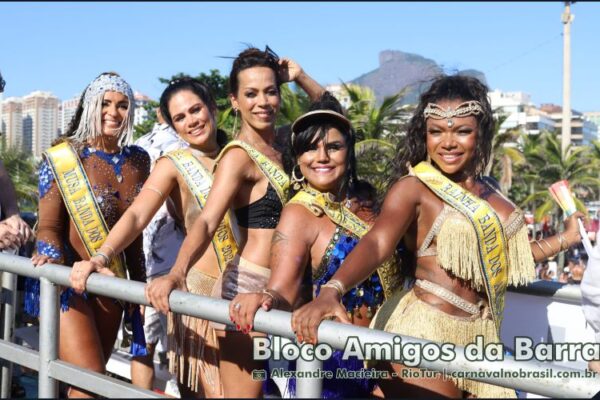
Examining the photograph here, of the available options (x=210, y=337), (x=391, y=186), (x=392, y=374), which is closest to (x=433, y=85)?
(x=391, y=186)

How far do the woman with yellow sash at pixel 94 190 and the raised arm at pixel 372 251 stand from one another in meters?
1.34

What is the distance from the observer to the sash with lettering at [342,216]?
2580 mm

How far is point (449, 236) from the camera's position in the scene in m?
2.40

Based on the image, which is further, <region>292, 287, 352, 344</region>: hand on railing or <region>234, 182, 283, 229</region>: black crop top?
<region>234, 182, 283, 229</region>: black crop top

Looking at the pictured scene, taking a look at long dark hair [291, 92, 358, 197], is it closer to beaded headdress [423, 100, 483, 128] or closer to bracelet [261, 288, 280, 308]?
beaded headdress [423, 100, 483, 128]

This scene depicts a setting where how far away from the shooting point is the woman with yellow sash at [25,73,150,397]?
316cm

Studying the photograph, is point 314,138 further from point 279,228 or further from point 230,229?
point 230,229

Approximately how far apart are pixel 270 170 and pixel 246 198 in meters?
0.15

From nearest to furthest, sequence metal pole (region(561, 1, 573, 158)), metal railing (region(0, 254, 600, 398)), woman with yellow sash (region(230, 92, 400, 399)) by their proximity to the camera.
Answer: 1. metal railing (region(0, 254, 600, 398))
2. woman with yellow sash (region(230, 92, 400, 399))
3. metal pole (region(561, 1, 573, 158))

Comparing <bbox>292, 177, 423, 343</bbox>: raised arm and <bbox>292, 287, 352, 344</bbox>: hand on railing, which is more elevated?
<bbox>292, 177, 423, 343</bbox>: raised arm

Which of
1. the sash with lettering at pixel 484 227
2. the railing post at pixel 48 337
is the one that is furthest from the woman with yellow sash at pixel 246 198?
the sash with lettering at pixel 484 227

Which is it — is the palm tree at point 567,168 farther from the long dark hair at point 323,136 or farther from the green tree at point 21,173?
the long dark hair at point 323,136

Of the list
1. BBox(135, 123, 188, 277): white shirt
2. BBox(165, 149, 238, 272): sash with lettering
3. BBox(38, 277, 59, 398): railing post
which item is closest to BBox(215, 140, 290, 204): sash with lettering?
BBox(165, 149, 238, 272): sash with lettering

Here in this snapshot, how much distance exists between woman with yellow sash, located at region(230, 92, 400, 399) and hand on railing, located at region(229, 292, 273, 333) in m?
0.37
